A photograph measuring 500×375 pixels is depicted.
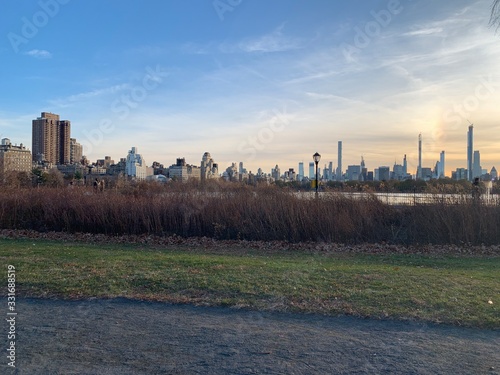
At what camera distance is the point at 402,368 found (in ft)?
14.2

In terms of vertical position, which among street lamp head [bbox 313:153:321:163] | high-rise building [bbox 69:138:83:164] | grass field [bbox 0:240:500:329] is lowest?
grass field [bbox 0:240:500:329]

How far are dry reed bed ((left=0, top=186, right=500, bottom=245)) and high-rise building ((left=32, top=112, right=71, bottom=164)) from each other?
166 ft

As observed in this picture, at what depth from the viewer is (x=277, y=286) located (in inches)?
296

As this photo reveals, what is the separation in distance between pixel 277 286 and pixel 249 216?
11037 mm

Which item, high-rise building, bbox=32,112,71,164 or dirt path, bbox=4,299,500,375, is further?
high-rise building, bbox=32,112,71,164

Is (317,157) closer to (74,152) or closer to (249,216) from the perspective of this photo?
(249,216)

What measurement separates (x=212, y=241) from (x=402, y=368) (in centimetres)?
1308

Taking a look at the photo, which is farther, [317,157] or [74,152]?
[74,152]

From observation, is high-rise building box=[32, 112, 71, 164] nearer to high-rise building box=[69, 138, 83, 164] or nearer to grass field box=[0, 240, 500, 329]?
high-rise building box=[69, 138, 83, 164]

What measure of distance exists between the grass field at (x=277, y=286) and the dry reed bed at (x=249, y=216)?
7.36m

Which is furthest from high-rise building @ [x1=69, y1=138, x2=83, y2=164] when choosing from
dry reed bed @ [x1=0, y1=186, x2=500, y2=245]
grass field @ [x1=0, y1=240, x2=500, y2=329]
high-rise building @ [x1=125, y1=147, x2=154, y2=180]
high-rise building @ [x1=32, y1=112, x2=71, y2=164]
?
grass field @ [x1=0, y1=240, x2=500, y2=329]

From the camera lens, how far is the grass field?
6.32 m

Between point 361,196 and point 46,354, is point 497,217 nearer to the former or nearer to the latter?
point 361,196

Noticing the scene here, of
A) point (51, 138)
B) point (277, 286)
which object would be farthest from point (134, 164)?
point (277, 286)
